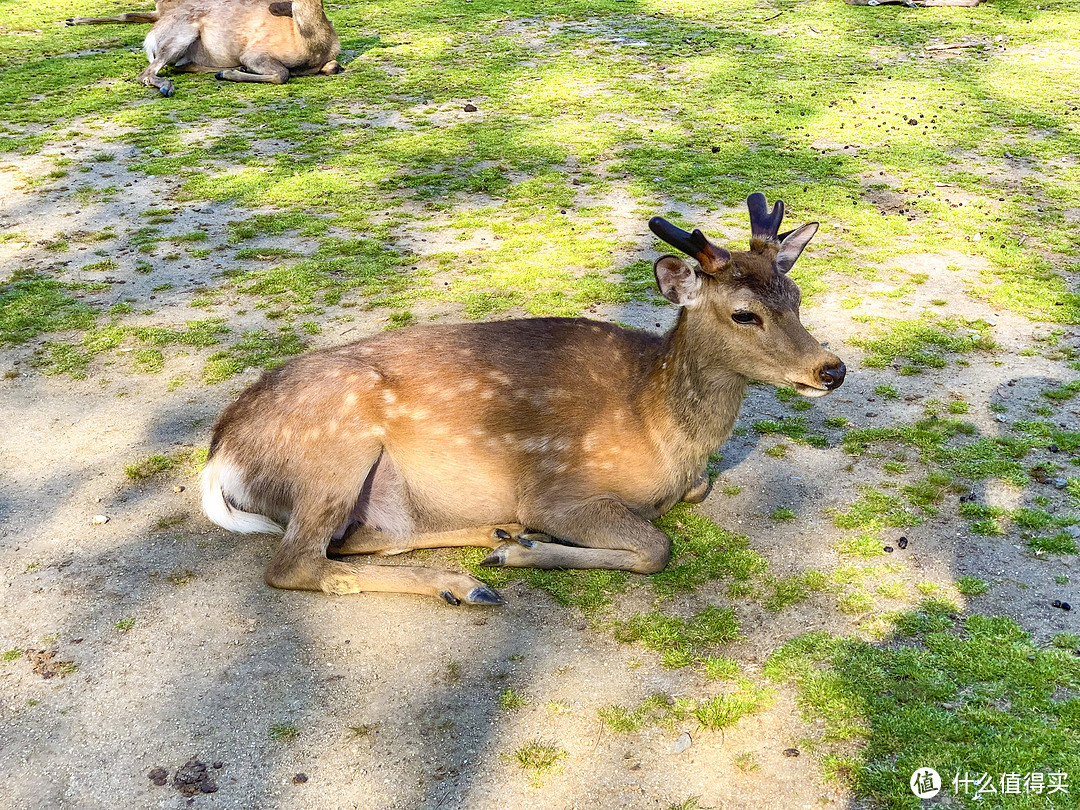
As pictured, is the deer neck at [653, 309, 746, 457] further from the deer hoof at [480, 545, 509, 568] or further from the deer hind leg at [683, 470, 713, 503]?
the deer hoof at [480, 545, 509, 568]

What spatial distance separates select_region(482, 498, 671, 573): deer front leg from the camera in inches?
167

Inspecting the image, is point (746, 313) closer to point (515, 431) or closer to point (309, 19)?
point (515, 431)

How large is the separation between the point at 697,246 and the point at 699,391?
64 centimetres

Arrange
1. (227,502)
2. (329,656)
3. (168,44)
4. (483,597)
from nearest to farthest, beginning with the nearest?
1. (329,656)
2. (483,597)
3. (227,502)
4. (168,44)

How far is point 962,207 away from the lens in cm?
864

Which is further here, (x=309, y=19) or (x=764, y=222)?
(x=309, y=19)

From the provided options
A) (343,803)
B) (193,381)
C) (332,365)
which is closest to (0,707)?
(343,803)

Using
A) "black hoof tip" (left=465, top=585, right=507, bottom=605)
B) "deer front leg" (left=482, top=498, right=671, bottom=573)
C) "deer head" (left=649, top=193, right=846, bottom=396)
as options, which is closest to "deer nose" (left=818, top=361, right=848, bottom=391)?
"deer head" (left=649, top=193, right=846, bottom=396)

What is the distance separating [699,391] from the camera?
4.40 meters

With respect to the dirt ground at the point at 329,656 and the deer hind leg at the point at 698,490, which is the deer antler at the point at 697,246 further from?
the dirt ground at the point at 329,656

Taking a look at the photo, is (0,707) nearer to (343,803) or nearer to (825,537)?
(343,803)

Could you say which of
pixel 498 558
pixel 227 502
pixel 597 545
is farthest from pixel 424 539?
pixel 227 502

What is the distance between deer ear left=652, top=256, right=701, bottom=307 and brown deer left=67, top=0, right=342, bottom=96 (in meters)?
10.3

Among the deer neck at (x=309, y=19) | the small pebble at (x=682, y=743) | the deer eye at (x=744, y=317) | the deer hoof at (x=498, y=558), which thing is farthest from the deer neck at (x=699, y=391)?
the deer neck at (x=309, y=19)
